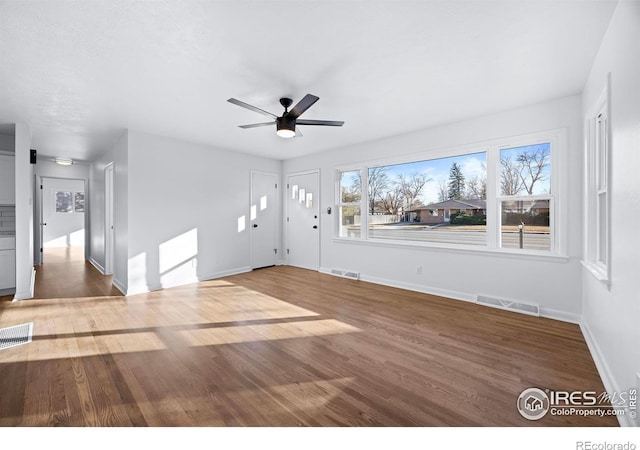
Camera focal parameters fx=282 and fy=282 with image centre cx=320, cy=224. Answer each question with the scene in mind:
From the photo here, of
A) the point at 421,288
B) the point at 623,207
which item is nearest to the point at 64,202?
the point at 421,288

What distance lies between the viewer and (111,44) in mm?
2162

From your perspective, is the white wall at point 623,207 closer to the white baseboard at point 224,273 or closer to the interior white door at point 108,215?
the white baseboard at point 224,273

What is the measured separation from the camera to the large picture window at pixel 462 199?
11.4 ft

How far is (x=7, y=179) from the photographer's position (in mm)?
4359

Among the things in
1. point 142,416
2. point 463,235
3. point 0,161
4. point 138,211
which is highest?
point 0,161

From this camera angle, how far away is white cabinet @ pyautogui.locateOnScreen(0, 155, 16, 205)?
432 cm

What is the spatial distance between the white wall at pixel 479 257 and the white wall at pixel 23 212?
15.4 ft

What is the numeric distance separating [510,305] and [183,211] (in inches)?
203

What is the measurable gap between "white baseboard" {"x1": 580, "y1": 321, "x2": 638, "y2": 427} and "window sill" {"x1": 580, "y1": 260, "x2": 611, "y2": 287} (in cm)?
58

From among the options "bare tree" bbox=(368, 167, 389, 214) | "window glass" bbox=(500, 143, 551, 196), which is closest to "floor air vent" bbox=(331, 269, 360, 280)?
"bare tree" bbox=(368, 167, 389, 214)

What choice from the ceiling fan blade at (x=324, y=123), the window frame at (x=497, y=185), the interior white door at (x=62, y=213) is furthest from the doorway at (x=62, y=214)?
the window frame at (x=497, y=185)
